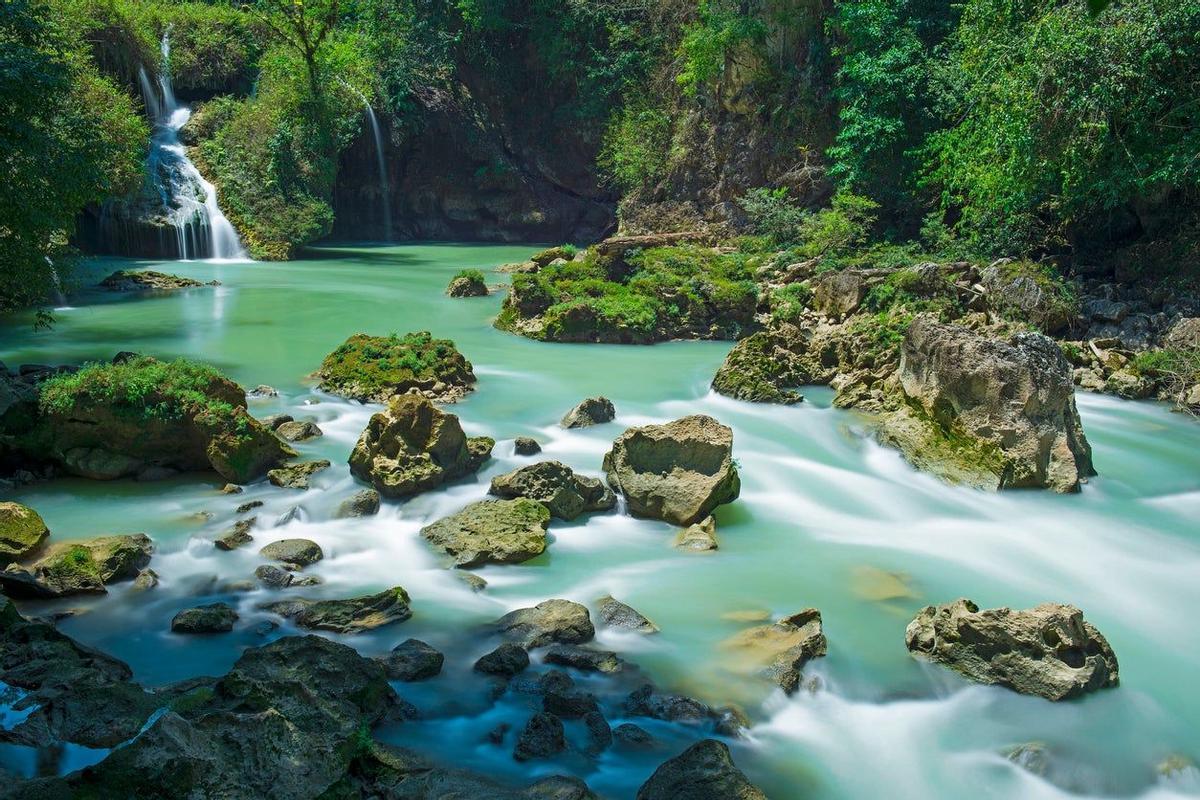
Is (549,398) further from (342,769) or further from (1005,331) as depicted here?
(342,769)

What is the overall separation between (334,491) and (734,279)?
10.2m

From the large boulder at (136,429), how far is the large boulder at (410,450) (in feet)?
3.41

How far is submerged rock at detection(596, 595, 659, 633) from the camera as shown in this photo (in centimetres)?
608

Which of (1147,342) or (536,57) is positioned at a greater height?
(536,57)

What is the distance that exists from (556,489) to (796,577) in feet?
6.89

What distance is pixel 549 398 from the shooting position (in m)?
11.6

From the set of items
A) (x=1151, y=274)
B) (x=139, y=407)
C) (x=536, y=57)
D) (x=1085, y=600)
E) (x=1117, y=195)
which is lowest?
(x=1085, y=600)

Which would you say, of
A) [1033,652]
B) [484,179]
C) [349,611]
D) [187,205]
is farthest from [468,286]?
[1033,652]

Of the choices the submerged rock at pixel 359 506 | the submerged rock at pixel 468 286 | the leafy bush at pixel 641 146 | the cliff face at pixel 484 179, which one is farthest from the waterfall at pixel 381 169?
the submerged rock at pixel 359 506

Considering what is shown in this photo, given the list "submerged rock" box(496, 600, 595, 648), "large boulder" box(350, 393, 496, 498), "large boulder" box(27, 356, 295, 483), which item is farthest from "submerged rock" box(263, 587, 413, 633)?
"large boulder" box(27, 356, 295, 483)

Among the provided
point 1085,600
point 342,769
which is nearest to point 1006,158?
point 1085,600

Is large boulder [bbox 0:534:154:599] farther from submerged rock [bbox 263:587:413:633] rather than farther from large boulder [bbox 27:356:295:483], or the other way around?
large boulder [bbox 27:356:295:483]

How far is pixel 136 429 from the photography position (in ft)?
28.1

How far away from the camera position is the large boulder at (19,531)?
21.8 ft
